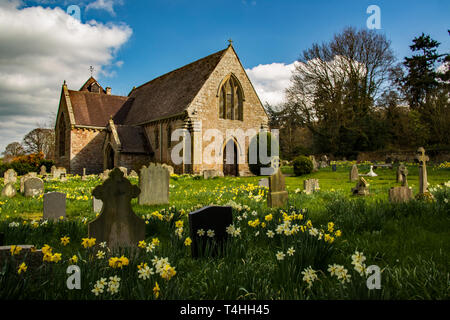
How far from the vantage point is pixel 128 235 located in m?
3.87

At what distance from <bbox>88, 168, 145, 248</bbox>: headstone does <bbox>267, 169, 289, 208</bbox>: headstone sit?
3583 mm

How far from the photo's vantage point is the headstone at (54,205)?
635cm

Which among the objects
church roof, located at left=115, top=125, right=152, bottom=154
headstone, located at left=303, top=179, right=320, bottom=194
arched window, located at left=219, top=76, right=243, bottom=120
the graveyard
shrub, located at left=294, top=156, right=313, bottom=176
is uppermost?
arched window, located at left=219, top=76, right=243, bottom=120

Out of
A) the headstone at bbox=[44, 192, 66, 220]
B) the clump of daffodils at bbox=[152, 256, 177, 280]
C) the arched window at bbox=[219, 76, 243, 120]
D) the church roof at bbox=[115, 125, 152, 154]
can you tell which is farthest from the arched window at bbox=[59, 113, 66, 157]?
the clump of daffodils at bbox=[152, 256, 177, 280]

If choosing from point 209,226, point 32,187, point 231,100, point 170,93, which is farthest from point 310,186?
point 170,93

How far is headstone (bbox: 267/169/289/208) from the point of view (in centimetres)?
687

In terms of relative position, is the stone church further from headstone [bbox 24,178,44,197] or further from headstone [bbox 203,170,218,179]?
headstone [bbox 24,178,44,197]

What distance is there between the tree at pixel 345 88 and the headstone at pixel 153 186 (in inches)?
1029

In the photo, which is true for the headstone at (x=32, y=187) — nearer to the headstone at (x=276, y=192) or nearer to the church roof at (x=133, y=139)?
the headstone at (x=276, y=192)

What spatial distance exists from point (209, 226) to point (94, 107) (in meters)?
29.5

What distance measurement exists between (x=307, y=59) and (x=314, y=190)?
25.5 metres
